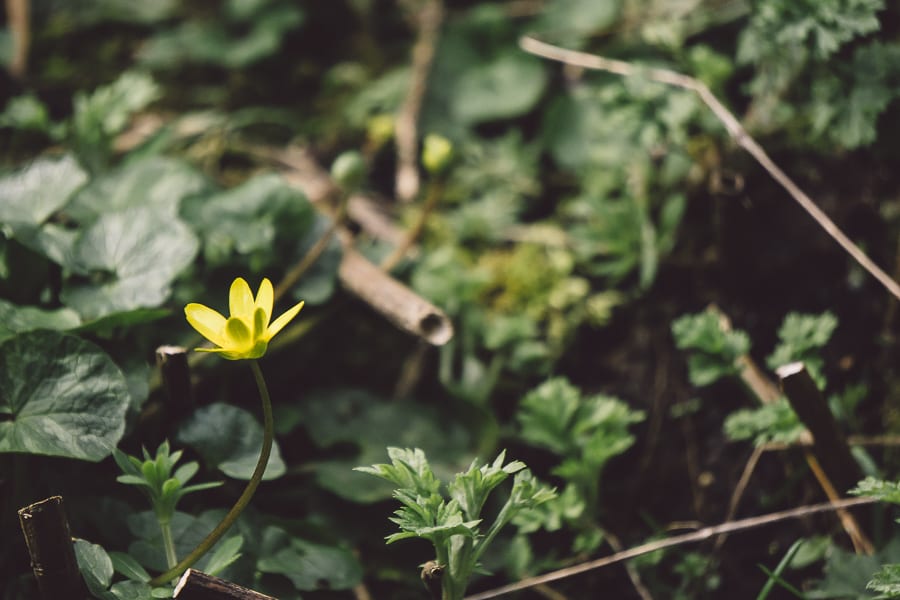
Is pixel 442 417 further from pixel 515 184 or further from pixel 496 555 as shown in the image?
pixel 515 184

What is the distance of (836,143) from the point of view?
206 cm

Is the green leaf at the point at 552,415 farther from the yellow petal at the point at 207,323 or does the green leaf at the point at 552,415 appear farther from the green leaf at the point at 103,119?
the green leaf at the point at 103,119

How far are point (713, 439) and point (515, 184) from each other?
1045mm

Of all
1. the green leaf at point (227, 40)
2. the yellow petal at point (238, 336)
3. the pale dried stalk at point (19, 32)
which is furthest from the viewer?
the green leaf at point (227, 40)

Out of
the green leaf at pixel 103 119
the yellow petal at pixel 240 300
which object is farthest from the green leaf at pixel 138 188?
the yellow petal at pixel 240 300

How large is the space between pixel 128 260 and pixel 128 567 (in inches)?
26.7

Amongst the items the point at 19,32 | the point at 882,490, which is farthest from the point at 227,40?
the point at 882,490

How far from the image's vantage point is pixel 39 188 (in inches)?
70.5

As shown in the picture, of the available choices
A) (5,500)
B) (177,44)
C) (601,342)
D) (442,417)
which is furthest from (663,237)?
(177,44)

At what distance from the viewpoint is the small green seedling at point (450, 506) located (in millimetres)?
1219

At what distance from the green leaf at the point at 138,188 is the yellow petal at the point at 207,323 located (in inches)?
27.8

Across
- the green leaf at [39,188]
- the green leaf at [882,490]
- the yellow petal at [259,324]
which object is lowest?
the green leaf at [882,490]

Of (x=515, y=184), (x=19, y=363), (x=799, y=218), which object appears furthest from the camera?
(x=515, y=184)

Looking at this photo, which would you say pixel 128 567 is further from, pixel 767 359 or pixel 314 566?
pixel 767 359
